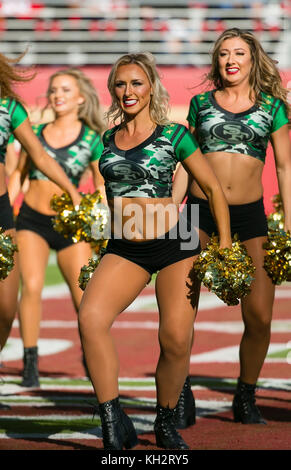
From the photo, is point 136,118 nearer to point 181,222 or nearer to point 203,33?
point 181,222

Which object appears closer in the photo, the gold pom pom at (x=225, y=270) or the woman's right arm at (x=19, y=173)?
the gold pom pom at (x=225, y=270)

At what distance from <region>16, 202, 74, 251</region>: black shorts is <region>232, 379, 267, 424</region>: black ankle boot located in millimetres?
1924

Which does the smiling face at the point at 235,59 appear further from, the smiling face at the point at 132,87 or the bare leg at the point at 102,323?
the bare leg at the point at 102,323

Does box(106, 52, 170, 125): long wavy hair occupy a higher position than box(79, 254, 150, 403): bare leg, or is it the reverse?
box(106, 52, 170, 125): long wavy hair

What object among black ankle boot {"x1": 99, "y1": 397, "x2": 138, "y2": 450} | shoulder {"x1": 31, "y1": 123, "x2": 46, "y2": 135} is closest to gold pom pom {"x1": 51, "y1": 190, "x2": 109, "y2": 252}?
shoulder {"x1": 31, "y1": 123, "x2": 46, "y2": 135}

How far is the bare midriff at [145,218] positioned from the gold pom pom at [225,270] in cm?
22

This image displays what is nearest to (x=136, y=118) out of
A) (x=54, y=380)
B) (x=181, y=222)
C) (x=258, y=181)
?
(x=181, y=222)

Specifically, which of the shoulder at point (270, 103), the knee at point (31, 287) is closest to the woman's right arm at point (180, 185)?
the shoulder at point (270, 103)

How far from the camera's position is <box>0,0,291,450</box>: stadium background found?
16.2 feet

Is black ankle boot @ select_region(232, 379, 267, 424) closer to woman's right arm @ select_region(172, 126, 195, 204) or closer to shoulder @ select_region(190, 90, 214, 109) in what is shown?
woman's right arm @ select_region(172, 126, 195, 204)

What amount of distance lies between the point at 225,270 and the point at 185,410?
1.14 metres

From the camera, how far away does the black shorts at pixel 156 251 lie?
4148 mm

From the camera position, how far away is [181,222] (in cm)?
426
